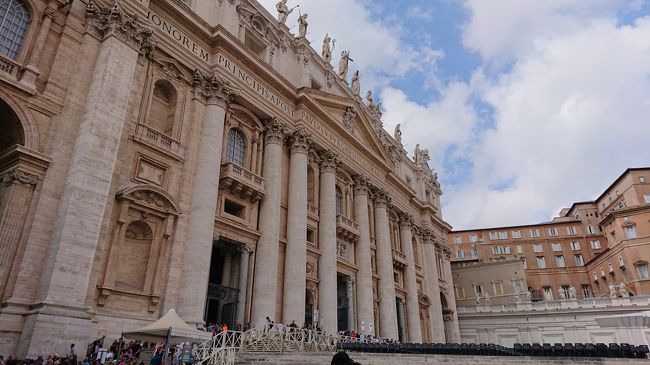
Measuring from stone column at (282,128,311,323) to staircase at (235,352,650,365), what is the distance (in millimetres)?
7472

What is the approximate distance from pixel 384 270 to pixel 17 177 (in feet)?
79.6

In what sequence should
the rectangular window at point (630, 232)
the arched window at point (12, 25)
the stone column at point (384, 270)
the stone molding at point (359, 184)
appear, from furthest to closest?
1. the rectangular window at point (630, 232)
2. the stone molding at point (359, 184)
3. the stone column at point (384, 270)
4. the arched window at point (12, 25)

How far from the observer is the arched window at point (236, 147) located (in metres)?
23.7

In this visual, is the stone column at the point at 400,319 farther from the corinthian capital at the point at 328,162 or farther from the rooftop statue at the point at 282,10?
the rooftop statue at the point at 282,10

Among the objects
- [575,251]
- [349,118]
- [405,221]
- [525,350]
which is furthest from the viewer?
[575,251]

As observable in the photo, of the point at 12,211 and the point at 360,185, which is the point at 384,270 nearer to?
the point at 360,185

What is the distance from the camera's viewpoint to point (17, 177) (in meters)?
14.2

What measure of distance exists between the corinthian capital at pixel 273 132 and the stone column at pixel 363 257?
31.1 ft

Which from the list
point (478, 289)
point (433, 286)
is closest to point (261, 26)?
point (433, 286)

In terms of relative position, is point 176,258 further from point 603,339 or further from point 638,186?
point 638,186

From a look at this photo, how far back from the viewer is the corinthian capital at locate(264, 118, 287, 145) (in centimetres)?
2530

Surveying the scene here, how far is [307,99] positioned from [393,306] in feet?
52.3

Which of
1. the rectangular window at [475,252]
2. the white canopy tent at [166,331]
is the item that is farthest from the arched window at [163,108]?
Result: the rectangular window at [475,252]

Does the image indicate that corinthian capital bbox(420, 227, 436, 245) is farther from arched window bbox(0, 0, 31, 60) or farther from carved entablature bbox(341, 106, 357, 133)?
arched window bbox(0, 0, 31, 60)
